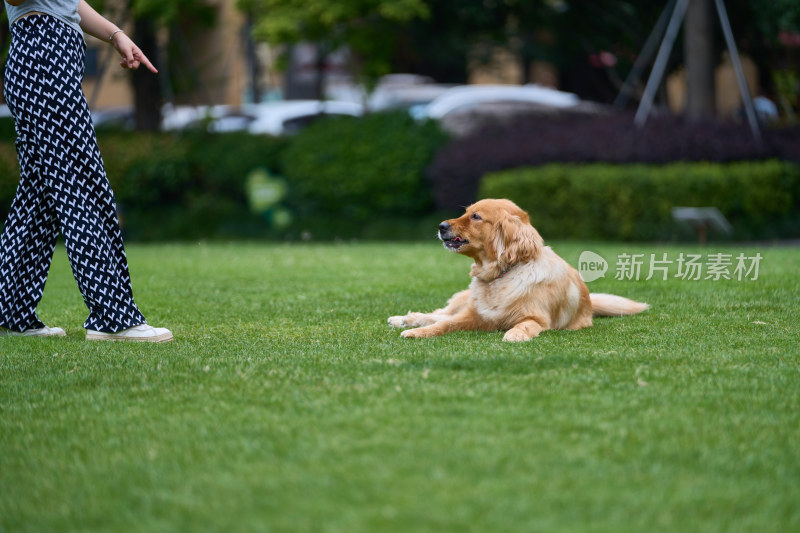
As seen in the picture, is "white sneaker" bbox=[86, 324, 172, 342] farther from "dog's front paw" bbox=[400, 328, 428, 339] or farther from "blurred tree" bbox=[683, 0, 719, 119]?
"blurred tree" bbox=[683, 0, 719, 119]

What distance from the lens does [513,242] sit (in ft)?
17.3

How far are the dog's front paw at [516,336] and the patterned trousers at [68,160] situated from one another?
1.86 meters

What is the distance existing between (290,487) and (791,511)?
129 cm

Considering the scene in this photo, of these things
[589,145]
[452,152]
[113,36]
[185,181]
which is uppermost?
[113,36]

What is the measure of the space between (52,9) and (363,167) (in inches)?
391

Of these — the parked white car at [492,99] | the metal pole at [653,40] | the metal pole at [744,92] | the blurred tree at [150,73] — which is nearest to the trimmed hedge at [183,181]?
the blurred tree at [150,73]

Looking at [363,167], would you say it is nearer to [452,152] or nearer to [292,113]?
[452,152]

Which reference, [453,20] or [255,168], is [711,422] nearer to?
[255,168]

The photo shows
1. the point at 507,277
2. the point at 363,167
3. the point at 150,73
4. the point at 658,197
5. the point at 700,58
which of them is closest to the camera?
the point at 507,277

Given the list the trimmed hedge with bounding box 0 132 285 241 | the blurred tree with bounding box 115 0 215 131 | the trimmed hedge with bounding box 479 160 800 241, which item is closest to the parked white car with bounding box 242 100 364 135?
the blurred tree with bounding box 115 0 215 131

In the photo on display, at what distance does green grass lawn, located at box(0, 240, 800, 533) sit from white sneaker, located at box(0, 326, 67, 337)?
0.30 ft

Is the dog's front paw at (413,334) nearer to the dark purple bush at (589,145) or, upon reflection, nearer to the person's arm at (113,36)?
the person's arm at (113,36)

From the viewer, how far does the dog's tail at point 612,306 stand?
5.91m

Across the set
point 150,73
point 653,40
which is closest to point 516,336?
point 653,40
